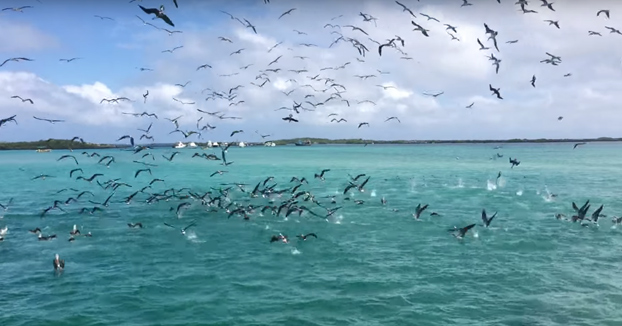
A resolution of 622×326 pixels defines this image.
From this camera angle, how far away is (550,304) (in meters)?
20.3

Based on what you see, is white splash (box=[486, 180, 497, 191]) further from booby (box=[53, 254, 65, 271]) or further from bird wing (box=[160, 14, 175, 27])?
bird wing (box=[160, 14, 175, 27])

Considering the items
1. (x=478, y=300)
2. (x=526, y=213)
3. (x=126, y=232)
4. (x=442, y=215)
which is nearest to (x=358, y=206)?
(x=442, y=215)

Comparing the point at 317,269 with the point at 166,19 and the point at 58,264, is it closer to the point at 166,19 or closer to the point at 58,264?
the point at 58,264

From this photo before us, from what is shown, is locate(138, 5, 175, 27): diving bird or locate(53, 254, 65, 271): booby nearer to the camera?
locate(138, 5, 175, 27): diving bird

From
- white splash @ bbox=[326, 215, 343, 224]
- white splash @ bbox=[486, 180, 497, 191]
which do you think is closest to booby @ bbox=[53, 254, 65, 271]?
white splash @ bbox=[326, 215, 343, 224]

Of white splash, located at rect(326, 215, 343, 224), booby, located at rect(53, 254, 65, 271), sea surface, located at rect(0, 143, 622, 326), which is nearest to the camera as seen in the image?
sea surface, located at rect(0, 143, 622, 326)

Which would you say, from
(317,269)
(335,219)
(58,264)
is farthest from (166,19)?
(335,219)

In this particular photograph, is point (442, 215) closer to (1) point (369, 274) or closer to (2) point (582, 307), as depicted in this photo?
(1) point (369, 274)

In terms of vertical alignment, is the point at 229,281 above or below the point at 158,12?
below

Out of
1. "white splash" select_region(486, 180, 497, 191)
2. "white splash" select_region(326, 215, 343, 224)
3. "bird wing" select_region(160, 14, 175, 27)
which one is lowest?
"white splash" select_region(326, 215, 343, 224)

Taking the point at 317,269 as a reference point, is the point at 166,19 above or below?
above

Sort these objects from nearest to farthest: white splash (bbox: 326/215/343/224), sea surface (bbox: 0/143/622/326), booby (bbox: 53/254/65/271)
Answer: sea surface (bbox: 0/143/622/326), booby (bbox: 53/254/65/271), white splash (bbox: 326/215/343/224)

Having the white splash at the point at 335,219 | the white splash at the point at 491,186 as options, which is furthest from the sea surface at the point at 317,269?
the white splash at the point at 491,186

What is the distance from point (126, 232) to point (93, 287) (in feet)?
41.0
